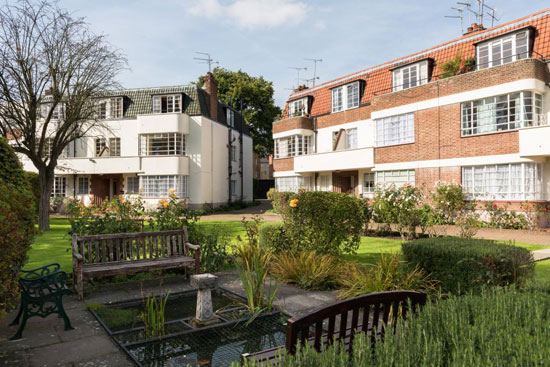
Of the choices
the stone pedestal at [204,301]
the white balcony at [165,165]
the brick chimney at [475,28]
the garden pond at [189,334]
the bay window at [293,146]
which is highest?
the brick chimney at [475,28]

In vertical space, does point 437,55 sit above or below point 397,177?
above

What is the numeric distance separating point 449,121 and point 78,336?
20.0 m

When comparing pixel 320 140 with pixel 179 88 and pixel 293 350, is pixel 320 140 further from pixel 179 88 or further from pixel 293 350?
pixel 293 350

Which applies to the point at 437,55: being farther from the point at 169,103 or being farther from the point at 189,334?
the point at 189,334

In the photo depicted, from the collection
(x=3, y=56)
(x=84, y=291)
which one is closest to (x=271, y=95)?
(x=3, y=56)

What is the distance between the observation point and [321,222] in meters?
8.95

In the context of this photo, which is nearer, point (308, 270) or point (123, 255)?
point (308, 270)

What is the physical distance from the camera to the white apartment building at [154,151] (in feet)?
95.9

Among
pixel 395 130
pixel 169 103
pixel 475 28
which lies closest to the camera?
pixel 475 28

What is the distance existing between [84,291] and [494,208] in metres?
17.2

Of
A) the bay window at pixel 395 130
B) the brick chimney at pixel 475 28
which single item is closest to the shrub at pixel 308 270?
the bay window at pixel 395 130

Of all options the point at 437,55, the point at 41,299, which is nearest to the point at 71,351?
the point at 41,299

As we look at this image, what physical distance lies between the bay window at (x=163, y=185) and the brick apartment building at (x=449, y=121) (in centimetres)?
840

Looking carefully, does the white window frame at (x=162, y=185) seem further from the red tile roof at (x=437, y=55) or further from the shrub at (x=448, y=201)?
the shrub at (x=448, y=201)
